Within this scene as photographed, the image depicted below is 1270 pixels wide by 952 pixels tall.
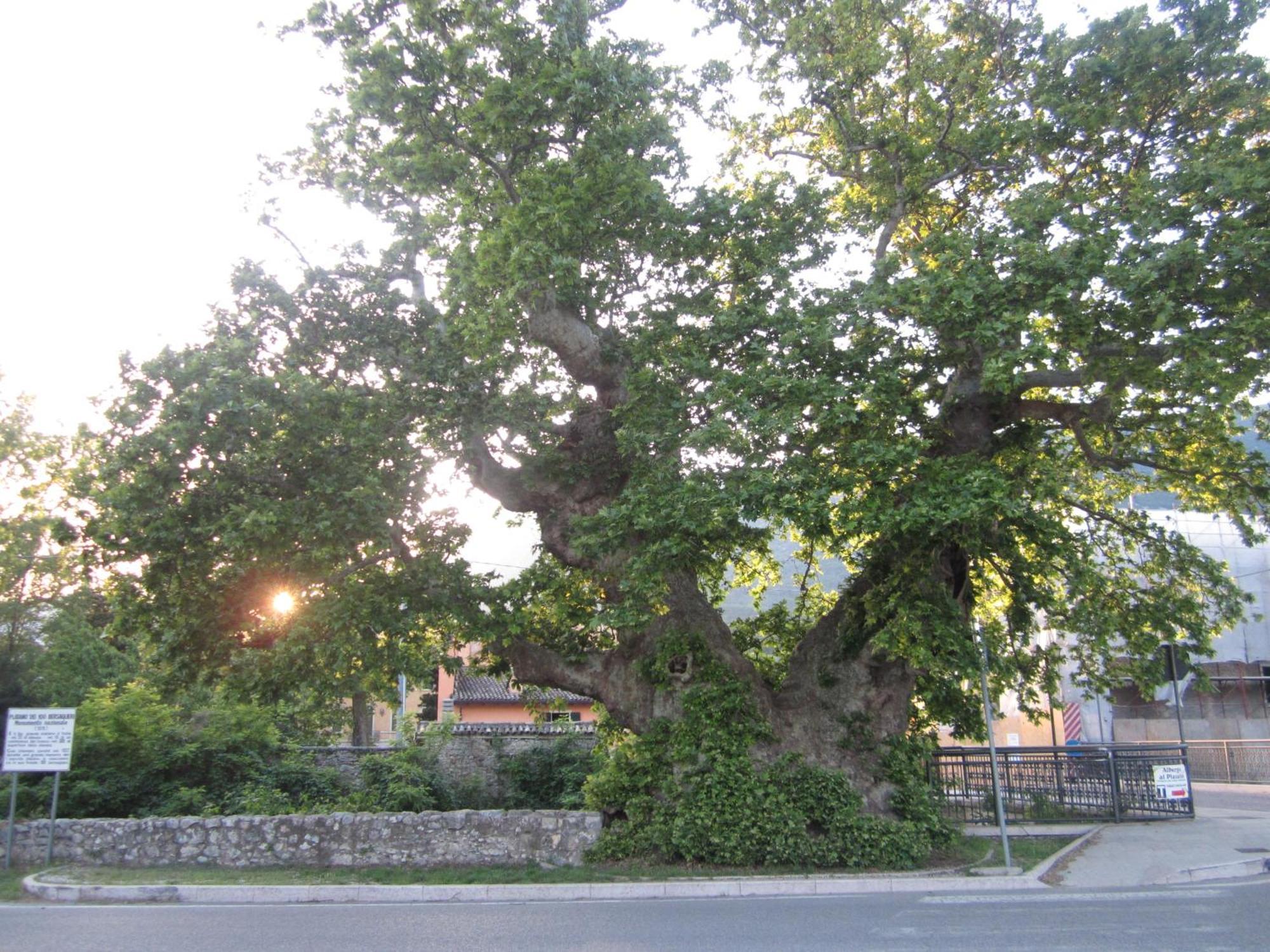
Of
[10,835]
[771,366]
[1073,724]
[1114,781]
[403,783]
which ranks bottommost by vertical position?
[10,835]

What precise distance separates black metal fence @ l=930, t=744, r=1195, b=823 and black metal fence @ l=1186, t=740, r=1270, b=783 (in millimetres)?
10733

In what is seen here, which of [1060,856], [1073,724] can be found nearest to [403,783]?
[1060,856]

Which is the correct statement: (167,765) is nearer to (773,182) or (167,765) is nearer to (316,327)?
(316,327)

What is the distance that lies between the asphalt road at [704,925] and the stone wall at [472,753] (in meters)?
8.22

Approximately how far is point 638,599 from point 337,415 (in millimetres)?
4741

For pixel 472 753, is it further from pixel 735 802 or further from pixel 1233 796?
pixel 1233 796

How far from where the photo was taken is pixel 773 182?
14.8 m

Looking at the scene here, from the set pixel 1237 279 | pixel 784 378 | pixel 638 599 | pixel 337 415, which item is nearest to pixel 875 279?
pixel 784 378

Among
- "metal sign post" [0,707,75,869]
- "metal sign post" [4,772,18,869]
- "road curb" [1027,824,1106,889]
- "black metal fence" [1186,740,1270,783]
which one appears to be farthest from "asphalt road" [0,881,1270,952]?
"black metal fence" [1186,740,1270,783]

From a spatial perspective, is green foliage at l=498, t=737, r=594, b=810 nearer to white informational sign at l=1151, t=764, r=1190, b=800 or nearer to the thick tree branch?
the thick tree branch

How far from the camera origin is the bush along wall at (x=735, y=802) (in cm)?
1193

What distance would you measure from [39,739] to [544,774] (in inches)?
345

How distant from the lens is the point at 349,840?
40.3 feet

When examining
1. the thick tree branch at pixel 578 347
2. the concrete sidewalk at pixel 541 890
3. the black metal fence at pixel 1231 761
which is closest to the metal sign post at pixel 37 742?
the concrete sidewalk at pixel 541 890
